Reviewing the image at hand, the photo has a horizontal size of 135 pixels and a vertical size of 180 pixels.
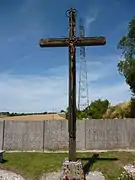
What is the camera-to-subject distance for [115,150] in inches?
650

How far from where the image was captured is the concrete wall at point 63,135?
55.3 ft

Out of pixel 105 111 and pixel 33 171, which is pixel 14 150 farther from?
pixel 105 111

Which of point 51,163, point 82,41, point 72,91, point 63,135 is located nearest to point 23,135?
point 63,135

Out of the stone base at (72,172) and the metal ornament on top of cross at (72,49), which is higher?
the metal ornament on top of cross at (72,49)

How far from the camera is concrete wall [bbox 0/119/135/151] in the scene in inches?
664

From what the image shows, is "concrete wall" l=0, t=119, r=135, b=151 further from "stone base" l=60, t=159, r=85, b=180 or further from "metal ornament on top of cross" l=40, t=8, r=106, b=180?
"stone base" l=60, t=159, r=85, b=180

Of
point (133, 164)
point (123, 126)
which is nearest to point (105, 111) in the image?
point (123, 126)

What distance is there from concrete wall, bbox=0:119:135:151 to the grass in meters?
1.63

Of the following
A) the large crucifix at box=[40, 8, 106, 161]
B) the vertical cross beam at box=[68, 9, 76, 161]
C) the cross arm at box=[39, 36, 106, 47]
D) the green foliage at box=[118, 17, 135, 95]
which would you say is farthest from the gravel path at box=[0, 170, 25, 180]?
the green foliage at box=[118, 17, 135, 95]

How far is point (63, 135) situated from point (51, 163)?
14.2 feet

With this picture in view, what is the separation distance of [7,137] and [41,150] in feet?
7.14

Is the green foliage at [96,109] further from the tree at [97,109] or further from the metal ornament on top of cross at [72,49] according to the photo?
the metal ornament on top of cross at [72,49]

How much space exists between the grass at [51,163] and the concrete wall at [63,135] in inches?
64.2

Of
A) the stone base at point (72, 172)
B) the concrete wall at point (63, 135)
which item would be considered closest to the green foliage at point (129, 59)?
the concrete wall at point (63, 135)
